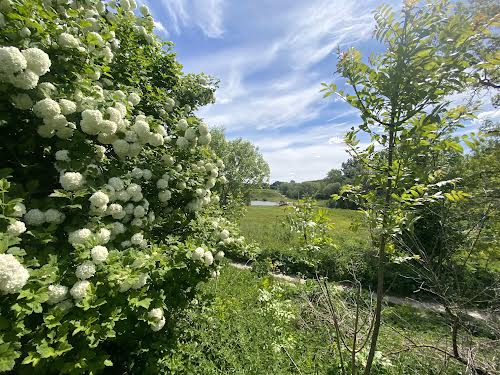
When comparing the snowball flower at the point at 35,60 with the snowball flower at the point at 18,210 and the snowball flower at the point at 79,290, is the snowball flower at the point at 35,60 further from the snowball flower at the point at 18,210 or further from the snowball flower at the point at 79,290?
the snowball flower at the point at 79,290

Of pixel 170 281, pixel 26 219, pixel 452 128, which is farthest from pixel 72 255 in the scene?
pixel 452 128

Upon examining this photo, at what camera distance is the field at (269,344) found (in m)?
3.66

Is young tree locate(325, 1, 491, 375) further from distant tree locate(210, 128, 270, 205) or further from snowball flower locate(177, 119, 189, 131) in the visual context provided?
distant tree locate(210, 128, 270, 205)

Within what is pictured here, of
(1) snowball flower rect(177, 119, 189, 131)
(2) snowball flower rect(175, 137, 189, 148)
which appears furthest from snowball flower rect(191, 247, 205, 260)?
(1) snowball flower rect(177, 119, 189, 131)

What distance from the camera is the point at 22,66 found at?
1.69 metres

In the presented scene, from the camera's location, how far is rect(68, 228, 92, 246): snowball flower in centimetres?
186

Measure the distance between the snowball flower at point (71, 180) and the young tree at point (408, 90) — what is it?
2087mm

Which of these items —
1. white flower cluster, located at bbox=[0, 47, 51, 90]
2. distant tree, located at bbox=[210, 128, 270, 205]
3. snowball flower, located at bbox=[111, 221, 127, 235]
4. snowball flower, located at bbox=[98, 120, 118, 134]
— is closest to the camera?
white flower cluster, located at bbox=[0, 47, 51, 90]

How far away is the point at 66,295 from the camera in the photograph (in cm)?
167

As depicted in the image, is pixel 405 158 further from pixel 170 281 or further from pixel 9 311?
pixel 9 311

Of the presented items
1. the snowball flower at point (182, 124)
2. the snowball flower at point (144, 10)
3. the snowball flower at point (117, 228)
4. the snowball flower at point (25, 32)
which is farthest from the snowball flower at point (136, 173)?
the snowball flower at point (144, 10)

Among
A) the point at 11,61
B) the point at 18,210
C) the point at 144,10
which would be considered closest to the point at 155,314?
the point at 18,210

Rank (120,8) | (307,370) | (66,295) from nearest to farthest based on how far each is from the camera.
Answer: (66,295)
(120,8)
(307,370)

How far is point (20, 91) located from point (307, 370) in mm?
4730
